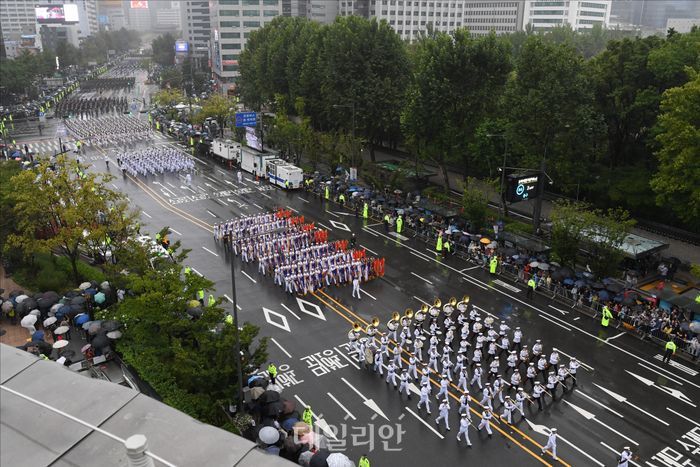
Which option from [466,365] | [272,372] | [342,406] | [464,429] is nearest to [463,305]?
[466,365]

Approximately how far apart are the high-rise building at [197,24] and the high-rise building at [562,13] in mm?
93766

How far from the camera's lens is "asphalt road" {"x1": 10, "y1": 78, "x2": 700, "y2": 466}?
17438 mm

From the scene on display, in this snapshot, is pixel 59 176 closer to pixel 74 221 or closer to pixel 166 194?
pixel 74 221

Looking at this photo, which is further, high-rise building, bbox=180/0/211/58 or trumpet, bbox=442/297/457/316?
high-rise building, bbox=180/0/211/58

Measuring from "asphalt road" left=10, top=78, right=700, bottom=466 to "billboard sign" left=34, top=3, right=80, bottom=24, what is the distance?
183514 mm

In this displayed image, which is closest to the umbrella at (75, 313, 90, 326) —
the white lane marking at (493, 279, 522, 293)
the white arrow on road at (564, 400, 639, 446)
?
the white arrow on road at (564, 400, 639, 446)

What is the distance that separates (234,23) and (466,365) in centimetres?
11123

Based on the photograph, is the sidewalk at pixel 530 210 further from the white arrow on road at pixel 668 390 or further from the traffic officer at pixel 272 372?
the traffic officer at pixel 272 372

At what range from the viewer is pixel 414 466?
16.4m

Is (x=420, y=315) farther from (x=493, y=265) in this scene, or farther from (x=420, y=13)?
(x=420, y=13)

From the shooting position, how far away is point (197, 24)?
17150cm

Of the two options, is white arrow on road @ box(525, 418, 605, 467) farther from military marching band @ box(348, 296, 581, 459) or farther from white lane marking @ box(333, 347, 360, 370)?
white lane marking @ box(333, 347, 360, 370)

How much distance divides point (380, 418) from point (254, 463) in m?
14.1

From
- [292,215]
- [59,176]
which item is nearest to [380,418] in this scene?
[59,176]
